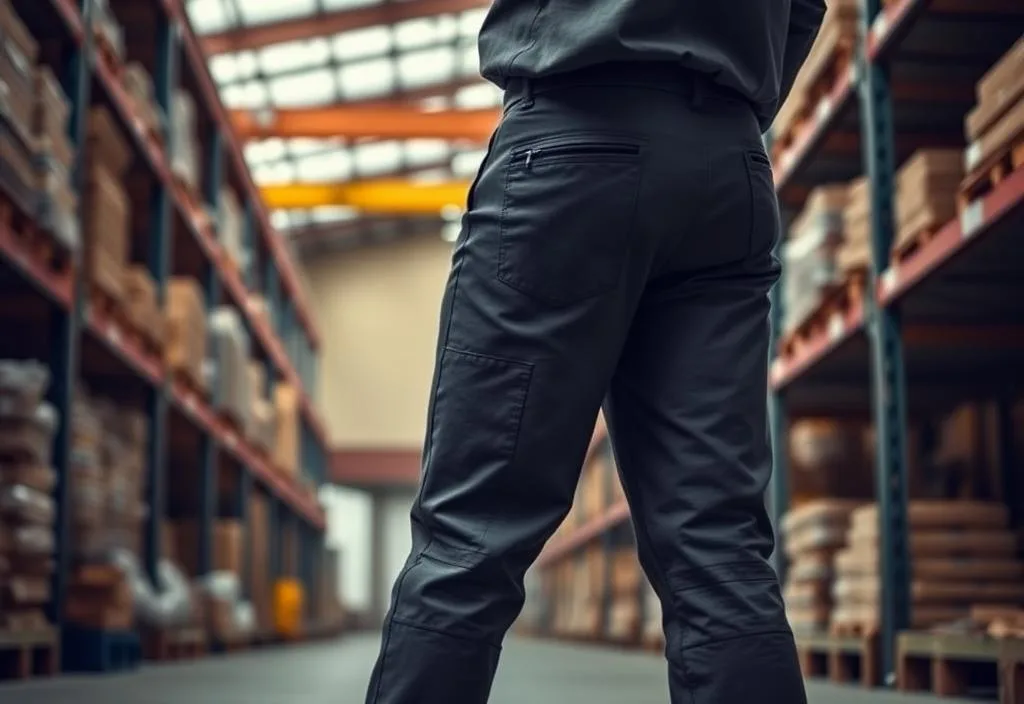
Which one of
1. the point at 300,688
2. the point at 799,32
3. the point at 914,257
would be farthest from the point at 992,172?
the point at 300,688

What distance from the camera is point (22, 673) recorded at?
542 cm

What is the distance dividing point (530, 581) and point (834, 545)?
69.3ft

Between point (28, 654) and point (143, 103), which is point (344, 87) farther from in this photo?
point (28, 654)

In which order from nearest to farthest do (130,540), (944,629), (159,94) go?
(944,629), (130,540), (159,94)

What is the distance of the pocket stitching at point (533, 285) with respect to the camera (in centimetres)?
184

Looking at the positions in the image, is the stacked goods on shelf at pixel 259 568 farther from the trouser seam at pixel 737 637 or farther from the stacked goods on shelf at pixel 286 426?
the trouser seam at pixel 737 637

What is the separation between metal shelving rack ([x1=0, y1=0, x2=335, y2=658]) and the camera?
615 centimetres

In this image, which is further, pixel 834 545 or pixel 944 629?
pixel 834 545

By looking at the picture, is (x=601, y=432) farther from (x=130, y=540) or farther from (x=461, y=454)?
(x=461, y=454)

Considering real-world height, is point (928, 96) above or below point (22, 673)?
above

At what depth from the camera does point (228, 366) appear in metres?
10.5

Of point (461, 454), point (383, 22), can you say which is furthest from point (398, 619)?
point (383, 22)

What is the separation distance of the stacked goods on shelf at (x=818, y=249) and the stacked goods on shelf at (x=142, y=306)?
3388 millimetres

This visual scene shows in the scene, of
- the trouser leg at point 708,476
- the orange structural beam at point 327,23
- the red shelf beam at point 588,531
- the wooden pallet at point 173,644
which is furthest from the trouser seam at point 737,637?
the orange structural beam at point 327,23
